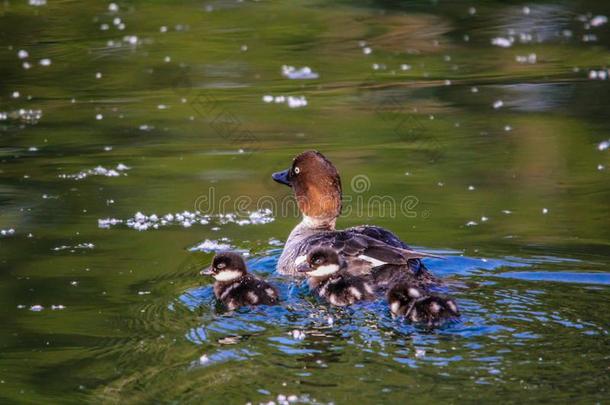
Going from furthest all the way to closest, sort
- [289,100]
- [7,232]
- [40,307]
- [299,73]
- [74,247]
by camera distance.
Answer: [299,73], [289,100], [7,232], [74,247], [40,307]

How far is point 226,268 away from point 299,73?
262 inches

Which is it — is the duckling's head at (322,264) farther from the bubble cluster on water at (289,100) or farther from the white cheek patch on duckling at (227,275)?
the bubble cluster on water at (289,100)

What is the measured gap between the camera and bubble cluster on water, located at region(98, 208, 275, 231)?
8.73m

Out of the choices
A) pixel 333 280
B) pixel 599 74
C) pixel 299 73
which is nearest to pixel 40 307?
pixel 333 280

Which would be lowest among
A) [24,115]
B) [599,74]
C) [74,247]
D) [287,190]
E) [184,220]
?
[74,247]

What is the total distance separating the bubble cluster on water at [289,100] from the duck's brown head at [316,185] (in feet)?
11.1

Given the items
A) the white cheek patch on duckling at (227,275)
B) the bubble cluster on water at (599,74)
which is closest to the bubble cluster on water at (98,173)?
the white cheek patch on duckling at (227,275)

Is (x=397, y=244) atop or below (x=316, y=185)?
below

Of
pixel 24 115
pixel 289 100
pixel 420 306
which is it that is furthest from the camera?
pixel 289 100

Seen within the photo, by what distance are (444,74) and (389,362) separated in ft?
26.4

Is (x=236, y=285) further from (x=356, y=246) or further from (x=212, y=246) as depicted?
(x=212, y=246)

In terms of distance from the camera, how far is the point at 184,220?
8.89 m

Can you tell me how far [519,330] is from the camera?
6.01 metres

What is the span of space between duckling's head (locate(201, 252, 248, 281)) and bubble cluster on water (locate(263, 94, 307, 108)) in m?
5.07
